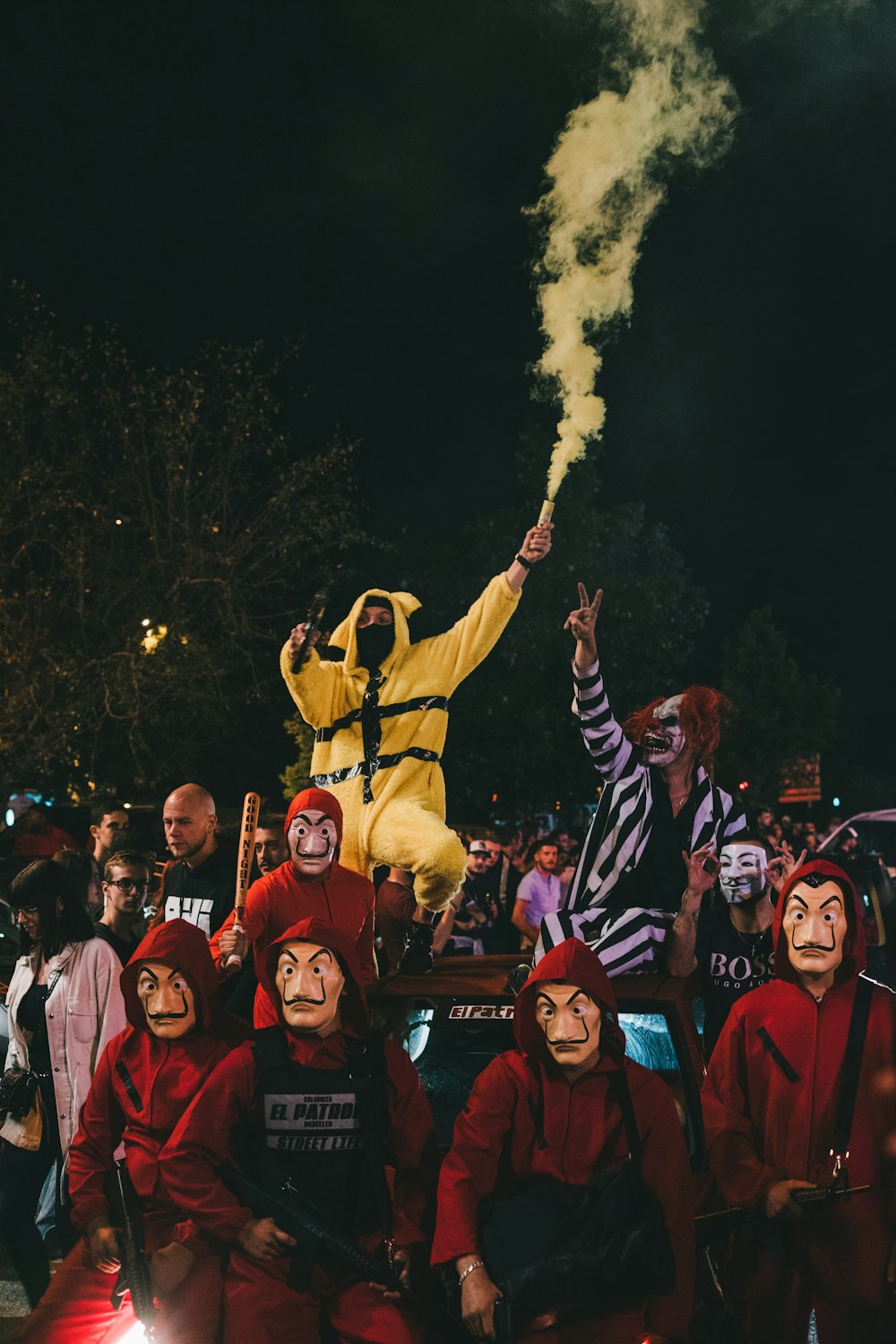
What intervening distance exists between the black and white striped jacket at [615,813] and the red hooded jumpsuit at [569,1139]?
2.20m

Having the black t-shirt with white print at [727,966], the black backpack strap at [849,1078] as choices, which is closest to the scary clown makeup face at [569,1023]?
the black backpack strap at [849,1078]

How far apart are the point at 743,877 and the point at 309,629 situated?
2.36 metres

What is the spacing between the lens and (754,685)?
6488cm

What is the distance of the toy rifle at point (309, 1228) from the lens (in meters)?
3.51

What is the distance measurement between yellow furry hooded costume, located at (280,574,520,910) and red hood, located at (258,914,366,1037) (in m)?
2.69

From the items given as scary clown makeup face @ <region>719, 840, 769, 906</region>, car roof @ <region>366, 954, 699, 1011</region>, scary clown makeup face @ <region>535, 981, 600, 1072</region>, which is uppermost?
scary clown makeup face @ <region>719, 840, 769, 906</region>

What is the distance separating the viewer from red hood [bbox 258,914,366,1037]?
13.1ft

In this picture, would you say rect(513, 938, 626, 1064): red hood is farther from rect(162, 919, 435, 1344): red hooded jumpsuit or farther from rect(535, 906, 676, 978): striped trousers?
rect(535, 906, 676, 978): striped trousers

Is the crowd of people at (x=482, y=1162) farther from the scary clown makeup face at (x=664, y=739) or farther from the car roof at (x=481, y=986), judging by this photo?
the scary clown makeup face at (x=664, y=739)

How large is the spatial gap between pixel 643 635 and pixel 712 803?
28979 mm

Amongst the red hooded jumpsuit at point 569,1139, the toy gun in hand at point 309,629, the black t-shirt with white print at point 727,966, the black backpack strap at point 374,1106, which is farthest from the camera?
the toy gun in hand at point 309,629

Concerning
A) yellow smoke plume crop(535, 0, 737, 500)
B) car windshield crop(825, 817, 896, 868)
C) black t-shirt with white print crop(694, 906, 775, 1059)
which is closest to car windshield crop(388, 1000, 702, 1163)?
black t-shirt with white print crop(694, 906, 775, 1059)

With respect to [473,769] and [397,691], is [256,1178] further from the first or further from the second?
[473,769]

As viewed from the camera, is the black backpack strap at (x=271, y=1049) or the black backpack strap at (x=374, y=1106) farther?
the black backpack strap at (x=271, y=1049)
